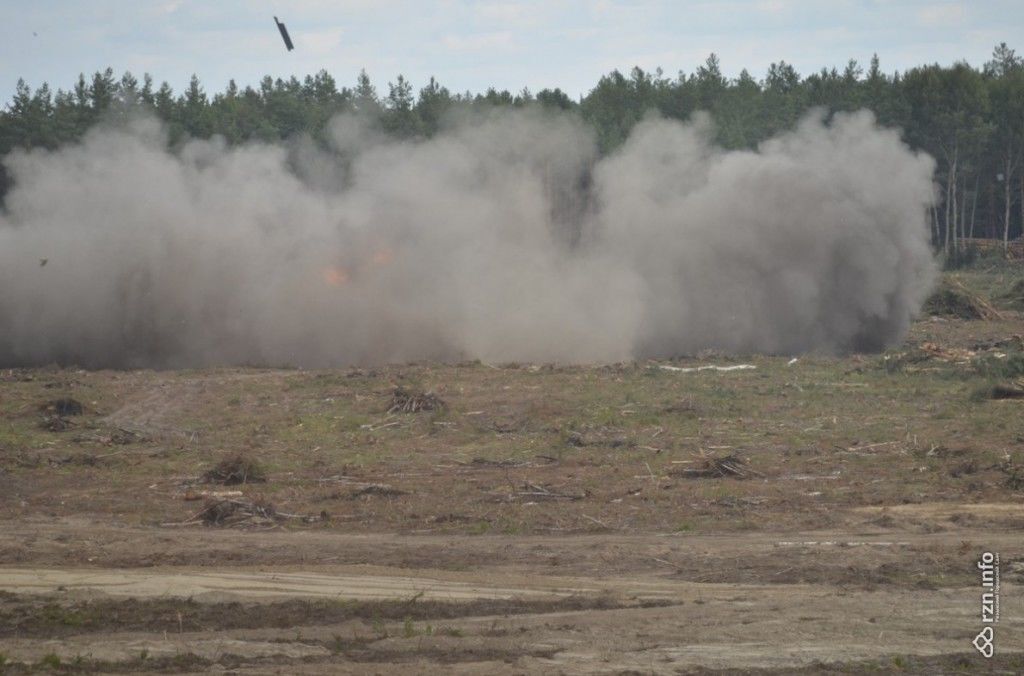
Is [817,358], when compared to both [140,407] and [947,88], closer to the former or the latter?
[140,407]

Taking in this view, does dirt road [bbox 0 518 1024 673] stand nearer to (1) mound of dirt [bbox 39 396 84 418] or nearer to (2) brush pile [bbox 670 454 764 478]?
(2) brush pile [bbox 670 454 764 478]

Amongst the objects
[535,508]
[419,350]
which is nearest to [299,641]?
[535,508]

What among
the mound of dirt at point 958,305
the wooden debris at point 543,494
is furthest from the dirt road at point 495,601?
the mound of dirt at point 958,305

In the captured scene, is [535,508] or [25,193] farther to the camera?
[25,193]

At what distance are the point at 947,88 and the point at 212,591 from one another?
74.0m

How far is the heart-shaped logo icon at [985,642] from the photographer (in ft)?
39.7

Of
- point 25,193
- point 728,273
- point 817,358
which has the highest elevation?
point 25,193

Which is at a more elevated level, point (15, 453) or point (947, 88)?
point (947, 88)

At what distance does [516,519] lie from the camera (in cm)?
1873

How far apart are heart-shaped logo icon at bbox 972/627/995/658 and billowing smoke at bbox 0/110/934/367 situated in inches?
1000

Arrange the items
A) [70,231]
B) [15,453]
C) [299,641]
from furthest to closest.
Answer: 1. [70,231]
2. [15,453]
3. [299,641]

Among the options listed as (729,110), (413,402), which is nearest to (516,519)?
(413,402)

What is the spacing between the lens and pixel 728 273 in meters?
37.7

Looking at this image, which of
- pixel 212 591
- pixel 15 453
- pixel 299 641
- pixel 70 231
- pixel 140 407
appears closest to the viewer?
pixel 299 641
